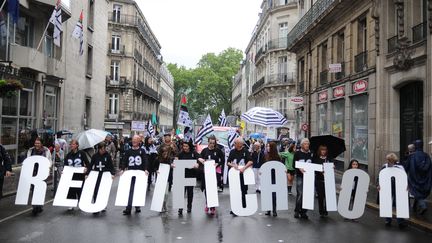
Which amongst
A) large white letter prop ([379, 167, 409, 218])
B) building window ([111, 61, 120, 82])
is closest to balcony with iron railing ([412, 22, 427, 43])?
large white letter prop ([379, 167, 409, 218])

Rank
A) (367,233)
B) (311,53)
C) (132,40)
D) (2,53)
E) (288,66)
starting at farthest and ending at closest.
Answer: (132,40) → (288,66) → (311,53) → (2,53) → (367,233)

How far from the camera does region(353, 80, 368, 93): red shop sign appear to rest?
20.3 metres

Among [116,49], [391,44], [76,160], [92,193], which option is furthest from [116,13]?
[92,193]

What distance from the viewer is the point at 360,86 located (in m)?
20.8

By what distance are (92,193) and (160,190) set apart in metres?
1.50

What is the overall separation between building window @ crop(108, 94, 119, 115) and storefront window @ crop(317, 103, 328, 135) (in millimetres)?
31012

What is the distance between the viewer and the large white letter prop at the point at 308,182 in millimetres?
10336

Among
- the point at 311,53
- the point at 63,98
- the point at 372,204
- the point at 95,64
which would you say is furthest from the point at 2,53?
the point at 311,53

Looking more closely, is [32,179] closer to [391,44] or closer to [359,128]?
[391,44]

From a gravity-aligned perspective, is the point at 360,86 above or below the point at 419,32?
below

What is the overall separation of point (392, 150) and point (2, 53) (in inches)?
623

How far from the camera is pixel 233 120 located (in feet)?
205

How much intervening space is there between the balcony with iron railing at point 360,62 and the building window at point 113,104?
36740 mm

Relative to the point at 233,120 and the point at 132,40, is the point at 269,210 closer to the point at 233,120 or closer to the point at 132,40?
the point at 132,40
